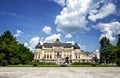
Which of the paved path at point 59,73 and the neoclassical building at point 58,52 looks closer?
the paved path at point 59,73

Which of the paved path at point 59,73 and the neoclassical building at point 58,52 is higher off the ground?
the neoclassical building at point 58,52

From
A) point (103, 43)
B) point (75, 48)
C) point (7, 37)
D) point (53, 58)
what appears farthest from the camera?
point (75, 48)

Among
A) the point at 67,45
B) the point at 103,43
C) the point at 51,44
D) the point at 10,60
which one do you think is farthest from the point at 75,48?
the point at 10,60

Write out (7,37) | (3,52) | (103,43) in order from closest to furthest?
(3,52) < (7,37) < (103,43)

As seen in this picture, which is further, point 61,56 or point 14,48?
point 61,56

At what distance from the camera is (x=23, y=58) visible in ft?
264

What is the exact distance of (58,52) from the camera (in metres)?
163

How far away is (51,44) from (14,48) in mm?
100114

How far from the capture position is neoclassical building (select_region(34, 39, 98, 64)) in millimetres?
162250

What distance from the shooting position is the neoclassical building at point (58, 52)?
162m

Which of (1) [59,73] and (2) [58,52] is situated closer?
(1) [59,73]

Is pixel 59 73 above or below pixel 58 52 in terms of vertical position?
below

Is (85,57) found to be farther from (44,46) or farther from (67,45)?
(44,46)

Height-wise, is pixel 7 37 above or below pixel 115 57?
above
